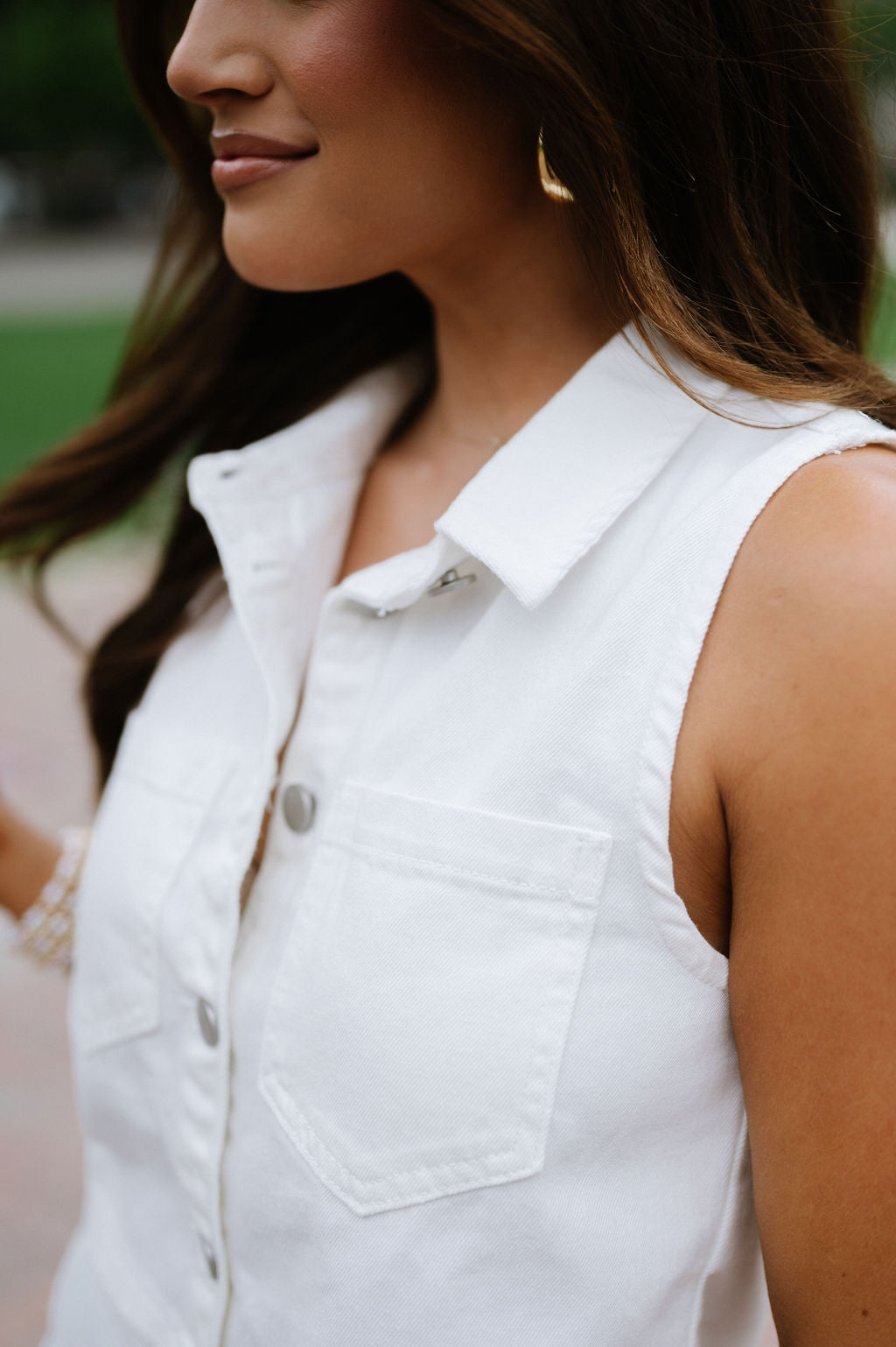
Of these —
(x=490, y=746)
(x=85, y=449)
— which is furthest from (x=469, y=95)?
(x=85, y=449)

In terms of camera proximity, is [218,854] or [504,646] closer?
[504,646]

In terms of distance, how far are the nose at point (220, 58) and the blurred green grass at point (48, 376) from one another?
17.3ft

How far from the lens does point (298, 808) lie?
123 centimetres

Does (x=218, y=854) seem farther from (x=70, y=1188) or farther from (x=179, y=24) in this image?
(x=70, y=1188)

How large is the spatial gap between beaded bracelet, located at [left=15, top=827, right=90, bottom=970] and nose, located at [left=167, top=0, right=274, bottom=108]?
1.00 meters

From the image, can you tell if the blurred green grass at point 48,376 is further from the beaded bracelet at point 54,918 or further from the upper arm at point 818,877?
the upper arm at point 818,877

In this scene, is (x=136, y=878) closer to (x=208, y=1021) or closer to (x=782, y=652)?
(x=208, y=1021)

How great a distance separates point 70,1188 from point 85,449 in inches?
72.3

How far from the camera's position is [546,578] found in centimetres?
111

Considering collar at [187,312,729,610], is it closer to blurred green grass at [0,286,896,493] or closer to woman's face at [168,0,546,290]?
woman's face at [168,0,546,290]

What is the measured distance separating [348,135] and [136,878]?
75 centimetres

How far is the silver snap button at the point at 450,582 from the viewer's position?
120 cm

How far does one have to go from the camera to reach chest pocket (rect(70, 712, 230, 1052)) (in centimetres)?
134

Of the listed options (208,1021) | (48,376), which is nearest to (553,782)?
(208,1021)
